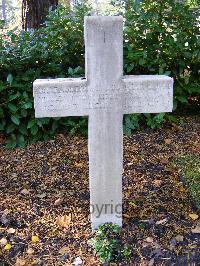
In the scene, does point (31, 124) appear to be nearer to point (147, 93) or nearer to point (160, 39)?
point (160, 39)

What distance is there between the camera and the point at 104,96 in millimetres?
2633

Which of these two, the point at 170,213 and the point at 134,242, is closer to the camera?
the point at 134,242

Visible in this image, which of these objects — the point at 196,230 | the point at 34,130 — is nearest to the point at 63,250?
the point at 196,230

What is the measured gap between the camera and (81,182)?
3760 millimetres

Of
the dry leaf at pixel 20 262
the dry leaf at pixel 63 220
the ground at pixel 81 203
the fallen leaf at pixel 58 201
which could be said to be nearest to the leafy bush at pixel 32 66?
the ground at pixel 81 203

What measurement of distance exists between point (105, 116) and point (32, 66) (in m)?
2.18

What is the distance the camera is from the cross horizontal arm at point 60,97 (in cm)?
261

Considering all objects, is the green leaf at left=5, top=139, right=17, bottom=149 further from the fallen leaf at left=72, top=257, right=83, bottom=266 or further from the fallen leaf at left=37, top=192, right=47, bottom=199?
the fallen leaf at left=72, top=257, right=83, bottom=266

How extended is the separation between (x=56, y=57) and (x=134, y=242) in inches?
100

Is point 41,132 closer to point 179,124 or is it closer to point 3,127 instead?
point 3,127

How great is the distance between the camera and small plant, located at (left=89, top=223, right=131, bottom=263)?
275cm

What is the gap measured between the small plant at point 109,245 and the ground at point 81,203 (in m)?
0.06

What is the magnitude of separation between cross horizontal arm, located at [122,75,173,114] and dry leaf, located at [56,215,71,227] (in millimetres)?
1095

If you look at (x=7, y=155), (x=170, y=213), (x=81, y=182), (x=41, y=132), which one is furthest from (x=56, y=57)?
(x=170, y=213)
